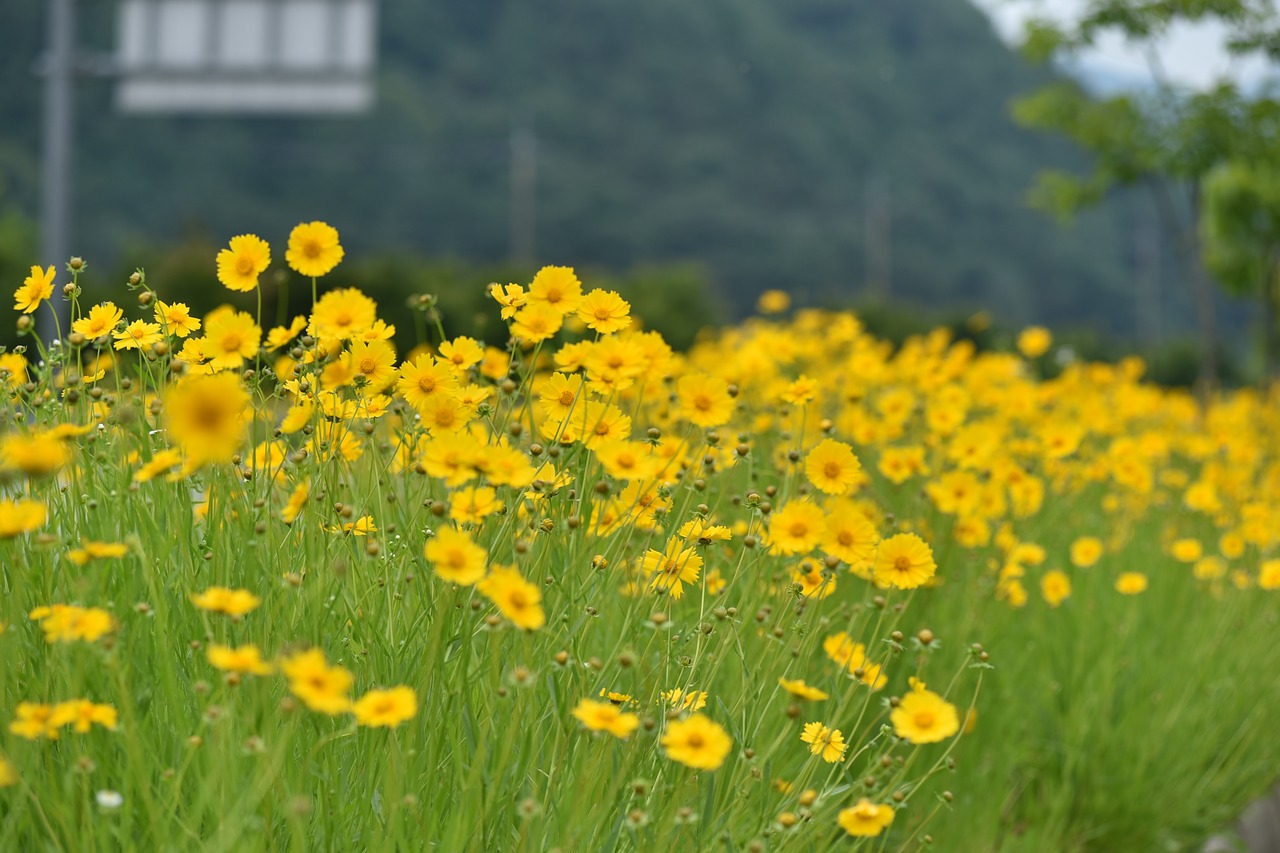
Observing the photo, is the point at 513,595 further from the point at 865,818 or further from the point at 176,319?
the point at 176,319

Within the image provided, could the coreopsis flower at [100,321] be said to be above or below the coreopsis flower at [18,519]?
above

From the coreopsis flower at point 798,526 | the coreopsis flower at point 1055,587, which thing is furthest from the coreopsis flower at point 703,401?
the coreopsis flower at point 1055,587

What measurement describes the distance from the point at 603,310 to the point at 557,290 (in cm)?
7

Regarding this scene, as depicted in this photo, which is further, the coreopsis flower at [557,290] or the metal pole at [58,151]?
the metal pole at [58,151]

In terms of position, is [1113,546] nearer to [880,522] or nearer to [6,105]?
[880,522]

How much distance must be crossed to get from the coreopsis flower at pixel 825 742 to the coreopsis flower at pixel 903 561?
0.76ft

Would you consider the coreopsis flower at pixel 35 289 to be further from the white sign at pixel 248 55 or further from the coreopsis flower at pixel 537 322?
the white sign at pixel 248 55

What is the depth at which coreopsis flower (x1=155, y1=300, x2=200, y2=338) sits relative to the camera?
78.8 inches

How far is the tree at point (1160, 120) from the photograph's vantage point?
11406 mm

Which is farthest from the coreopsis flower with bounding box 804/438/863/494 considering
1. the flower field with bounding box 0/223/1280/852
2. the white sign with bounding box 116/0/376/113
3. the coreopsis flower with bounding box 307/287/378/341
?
the white sign with bounding box 116/0/376/113

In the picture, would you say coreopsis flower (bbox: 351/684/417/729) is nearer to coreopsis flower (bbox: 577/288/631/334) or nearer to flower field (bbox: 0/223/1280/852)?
flower field (bbox: 0/223/1280/852)

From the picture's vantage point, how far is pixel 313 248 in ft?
6.31

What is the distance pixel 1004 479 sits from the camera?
123 inches

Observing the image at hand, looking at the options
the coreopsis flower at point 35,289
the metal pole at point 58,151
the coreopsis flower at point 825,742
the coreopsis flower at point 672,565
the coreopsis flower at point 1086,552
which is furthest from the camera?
the metal pole at point 58,151
